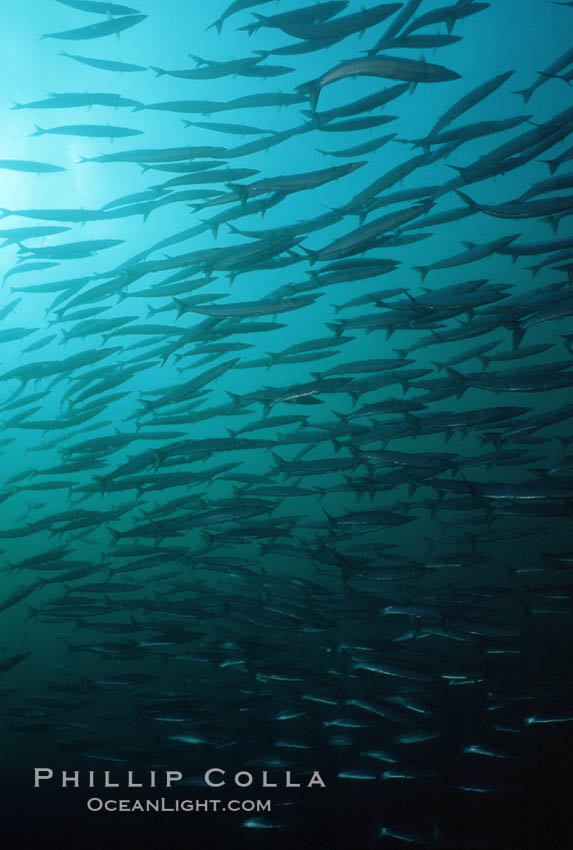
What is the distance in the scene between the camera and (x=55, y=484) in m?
7.07

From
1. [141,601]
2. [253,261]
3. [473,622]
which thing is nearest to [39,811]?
[141,601]

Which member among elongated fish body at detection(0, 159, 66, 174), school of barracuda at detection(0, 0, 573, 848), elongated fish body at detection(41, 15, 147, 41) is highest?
elongated fish body at detection(41, 15, 147, 41)

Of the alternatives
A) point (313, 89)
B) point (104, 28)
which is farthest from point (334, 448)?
point (104, 28)

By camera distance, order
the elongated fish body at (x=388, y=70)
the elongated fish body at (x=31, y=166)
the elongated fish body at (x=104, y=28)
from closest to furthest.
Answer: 1. the elongated fish body at (x=388, y=70)
2. the elongated fish body at (x=104, y=28)
3. the elongated fish body at (x=31, y=166)

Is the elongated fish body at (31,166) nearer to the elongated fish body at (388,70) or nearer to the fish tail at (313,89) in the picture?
the fish tail at (313,89)

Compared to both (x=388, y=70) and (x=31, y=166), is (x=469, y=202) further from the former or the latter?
(x=31, y=166)

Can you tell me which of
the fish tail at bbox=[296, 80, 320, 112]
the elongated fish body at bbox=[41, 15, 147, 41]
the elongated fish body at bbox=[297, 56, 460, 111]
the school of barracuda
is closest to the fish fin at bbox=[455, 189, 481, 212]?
the school of barracuda

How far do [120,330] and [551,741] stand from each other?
8384mm

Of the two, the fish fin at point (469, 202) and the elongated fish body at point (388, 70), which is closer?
the elongated fish body at point (388, 70)

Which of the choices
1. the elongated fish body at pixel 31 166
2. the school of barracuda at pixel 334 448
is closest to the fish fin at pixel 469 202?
the school of barracuda at pixel 334 448

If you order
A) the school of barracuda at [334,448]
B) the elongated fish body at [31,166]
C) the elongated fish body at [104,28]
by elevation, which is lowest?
the school of barracuda at [334,448]

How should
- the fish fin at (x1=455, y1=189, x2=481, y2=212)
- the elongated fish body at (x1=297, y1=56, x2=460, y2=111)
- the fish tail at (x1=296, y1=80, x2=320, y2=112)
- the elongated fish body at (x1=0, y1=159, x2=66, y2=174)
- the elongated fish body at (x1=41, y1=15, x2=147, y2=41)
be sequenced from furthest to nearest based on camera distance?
the elongated fish body at (x1=0, y1=159, x2=66, y2=174), the elongated fish body at (x1=41, y1=15, x2=147, y2=41), the fish fin at (x1=455, y1=189, x2=481, y2=212), the fish tail at (x1=296, y1=80, x2=320, y2=112), the elongated fish body at (x1=297, y1=56, x2=460, y2=111)

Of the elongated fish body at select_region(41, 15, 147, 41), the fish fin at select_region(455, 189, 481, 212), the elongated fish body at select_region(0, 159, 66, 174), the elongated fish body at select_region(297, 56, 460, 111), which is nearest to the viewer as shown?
the elongated fish body at select_region(297, 56, 460, 111)

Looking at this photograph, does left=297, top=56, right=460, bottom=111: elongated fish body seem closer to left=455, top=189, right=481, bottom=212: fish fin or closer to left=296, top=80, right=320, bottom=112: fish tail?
left=296, top=80, right=320, bottom=112: fish tail
